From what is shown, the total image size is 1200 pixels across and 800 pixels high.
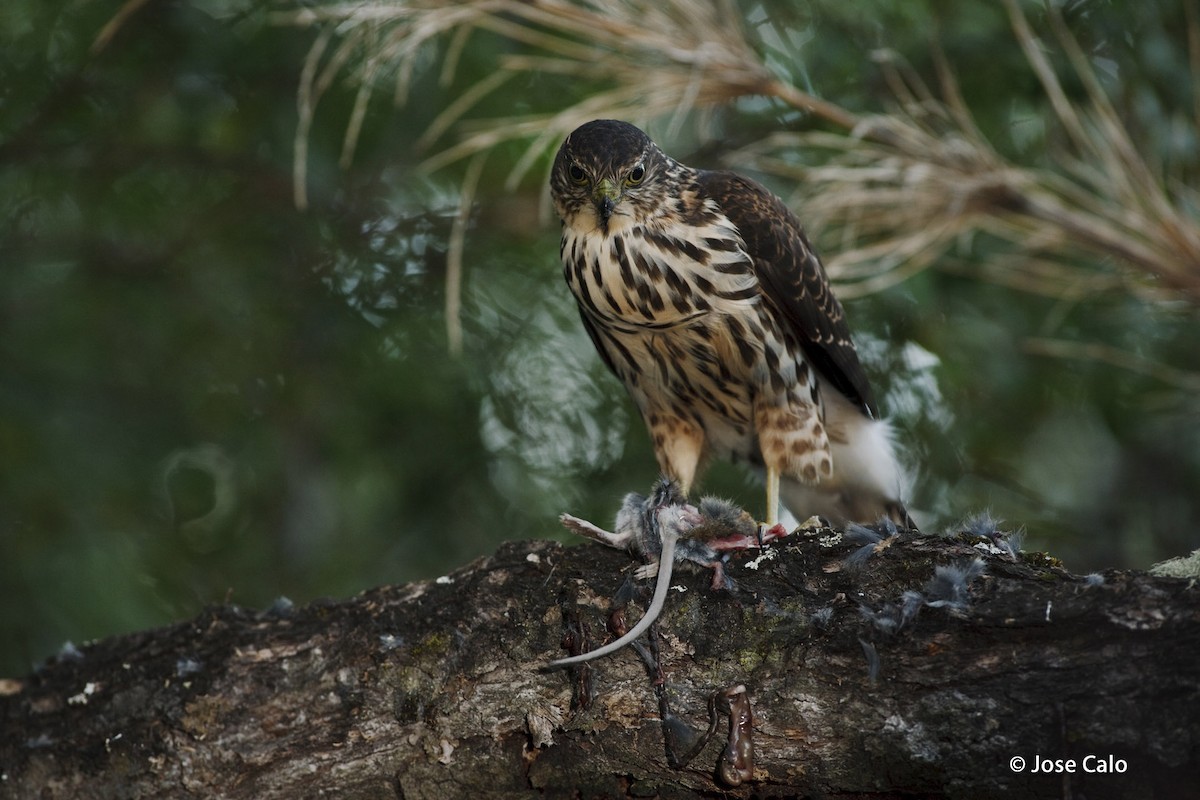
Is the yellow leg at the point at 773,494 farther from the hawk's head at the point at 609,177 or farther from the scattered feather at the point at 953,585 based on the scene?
the scattered feather at the point at 953,585

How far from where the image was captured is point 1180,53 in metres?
4.20

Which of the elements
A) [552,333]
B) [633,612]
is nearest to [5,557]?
[552,333]

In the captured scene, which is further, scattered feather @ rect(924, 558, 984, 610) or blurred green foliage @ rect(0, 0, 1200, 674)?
blurred green foliage @ rect(0, 0, 1200, 674)

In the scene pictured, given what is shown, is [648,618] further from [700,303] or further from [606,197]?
[606,197]

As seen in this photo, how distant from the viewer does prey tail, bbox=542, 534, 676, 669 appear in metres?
2.33

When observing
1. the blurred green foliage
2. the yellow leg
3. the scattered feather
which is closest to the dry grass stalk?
the blurred green foliage

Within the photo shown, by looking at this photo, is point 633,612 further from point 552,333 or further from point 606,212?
point 552,333

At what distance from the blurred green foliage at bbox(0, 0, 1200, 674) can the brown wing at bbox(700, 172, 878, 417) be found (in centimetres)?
60

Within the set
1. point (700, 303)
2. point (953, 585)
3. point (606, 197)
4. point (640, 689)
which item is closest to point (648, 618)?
point (640, 689)

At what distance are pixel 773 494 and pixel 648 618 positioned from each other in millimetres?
1210

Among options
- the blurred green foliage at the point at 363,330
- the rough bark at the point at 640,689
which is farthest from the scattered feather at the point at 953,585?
the blurred green foliage at the point at 363,330

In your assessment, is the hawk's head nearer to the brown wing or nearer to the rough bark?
the brown wing

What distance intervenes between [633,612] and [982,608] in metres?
0.66

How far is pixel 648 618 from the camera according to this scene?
235 cm
